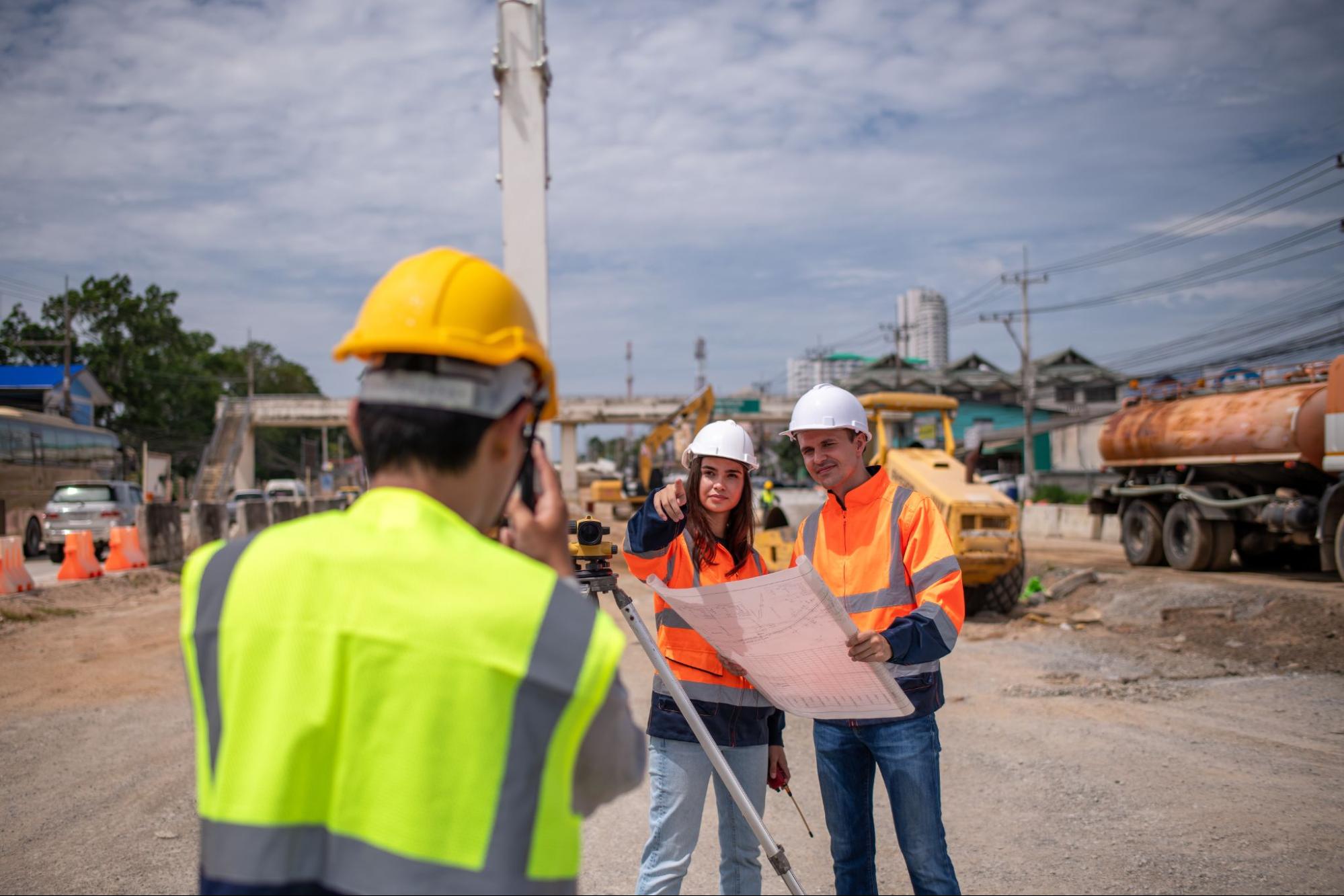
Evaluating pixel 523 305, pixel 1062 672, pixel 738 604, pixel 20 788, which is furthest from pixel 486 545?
pixel 1062 672

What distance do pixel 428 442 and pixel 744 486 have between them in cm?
223

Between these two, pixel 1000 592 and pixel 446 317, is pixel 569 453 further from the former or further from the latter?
pixel 446 317

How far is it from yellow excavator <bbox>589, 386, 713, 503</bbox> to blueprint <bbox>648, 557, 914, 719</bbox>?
18.3 meters

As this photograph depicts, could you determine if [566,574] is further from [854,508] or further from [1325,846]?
[1325,846]

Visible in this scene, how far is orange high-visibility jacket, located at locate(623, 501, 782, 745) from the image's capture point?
3.13 m

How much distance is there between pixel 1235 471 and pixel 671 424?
15270 millimetres

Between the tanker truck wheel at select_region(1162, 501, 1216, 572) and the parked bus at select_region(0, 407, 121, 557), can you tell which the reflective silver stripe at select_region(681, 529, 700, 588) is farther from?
the parked bus at select_region(0, 407, 121, 557)

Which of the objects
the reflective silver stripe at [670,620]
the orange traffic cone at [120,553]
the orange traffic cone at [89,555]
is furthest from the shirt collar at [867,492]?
the orange traffic cone at [120,553]

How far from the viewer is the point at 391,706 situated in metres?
1.08

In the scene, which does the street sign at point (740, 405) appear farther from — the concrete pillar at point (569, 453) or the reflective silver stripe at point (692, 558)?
the reflective silver stripe at point (692, 558)

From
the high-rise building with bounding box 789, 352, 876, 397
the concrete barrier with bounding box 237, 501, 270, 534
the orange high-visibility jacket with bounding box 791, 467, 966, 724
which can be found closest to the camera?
the orange high-visibility jacket with bounding box 791, 467, 966, 724

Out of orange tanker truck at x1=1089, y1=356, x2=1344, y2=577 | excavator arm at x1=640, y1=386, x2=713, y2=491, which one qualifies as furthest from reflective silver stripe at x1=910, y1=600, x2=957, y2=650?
excavator arm at x1=640, y1=386, x2=713, y2=491

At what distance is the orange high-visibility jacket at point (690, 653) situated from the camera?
123 inches

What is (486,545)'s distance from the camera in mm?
1144
